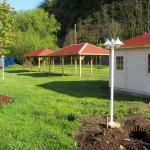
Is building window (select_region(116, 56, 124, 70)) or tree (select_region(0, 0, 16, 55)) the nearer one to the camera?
tree (select_region(0, 0, 16, 55))

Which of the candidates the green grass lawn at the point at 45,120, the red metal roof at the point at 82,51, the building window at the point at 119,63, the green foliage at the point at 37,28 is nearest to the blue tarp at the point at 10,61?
the green foliage at the point at 37,28

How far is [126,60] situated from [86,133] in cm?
1091

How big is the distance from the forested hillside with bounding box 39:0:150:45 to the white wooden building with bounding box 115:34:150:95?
137 feet

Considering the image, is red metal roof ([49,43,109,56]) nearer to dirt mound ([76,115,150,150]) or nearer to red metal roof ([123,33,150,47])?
red metal roof ([123,33,150,47])

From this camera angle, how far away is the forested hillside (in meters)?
67.2

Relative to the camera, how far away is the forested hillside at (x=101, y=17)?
221 ft

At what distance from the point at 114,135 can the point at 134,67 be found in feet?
34.6

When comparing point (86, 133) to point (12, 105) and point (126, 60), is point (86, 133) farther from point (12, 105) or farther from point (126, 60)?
point (126, 60)

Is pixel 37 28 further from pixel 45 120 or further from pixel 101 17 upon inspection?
pixel 45 120

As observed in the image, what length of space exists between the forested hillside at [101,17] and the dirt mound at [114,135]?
51915mm

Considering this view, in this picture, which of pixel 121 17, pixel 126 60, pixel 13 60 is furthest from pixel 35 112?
pixel 121 17

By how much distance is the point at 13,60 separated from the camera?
237ft

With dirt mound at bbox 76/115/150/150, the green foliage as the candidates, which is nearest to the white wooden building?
dirt mound at bbox 76/115/150/150

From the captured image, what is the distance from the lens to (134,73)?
20984 mm
